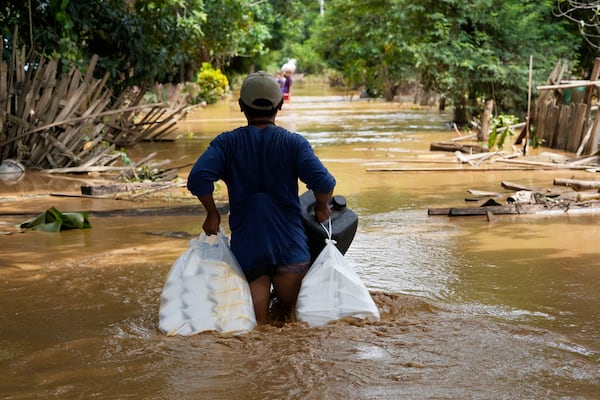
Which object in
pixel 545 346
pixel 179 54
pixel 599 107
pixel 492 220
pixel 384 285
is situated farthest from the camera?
pixel 179 54

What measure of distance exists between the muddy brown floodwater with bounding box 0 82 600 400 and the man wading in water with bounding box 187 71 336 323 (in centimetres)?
35

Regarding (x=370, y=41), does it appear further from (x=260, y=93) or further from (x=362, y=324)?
(x=362, y=324)

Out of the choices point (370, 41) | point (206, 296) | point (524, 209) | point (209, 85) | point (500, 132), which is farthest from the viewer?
point (209, 85)

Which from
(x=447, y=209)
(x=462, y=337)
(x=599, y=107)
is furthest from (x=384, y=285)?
(x=599, y=107)

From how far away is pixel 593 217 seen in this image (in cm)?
888

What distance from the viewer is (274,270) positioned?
4.89 m

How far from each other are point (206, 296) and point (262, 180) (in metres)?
0.71

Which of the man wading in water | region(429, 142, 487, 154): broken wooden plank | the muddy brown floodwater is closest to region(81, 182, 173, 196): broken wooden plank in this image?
the muddy brown floodwater

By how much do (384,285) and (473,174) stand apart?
22.8 ft

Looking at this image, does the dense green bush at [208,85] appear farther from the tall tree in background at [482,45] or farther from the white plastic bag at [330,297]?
the white plastic bag at [330,297]

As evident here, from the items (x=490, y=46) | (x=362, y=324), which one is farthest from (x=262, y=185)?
(x=490, y=46)

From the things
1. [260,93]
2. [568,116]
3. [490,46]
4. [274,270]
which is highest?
[490,46]

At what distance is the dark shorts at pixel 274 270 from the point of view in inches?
190

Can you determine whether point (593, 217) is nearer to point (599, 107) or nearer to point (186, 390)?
point (599, 107)
